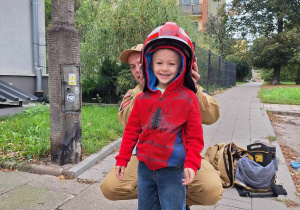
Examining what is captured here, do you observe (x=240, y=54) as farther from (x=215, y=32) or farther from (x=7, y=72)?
(x=7, y=72)

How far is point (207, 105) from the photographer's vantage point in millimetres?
2330

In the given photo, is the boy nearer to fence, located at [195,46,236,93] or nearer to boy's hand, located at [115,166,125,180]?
boy's hand, located at [115,166,125,180]

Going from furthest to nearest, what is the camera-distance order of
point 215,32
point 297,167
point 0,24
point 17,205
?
point 215,32
point 0,24
point 297,167
point 17,205

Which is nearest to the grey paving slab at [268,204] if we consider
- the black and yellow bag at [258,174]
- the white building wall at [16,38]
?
the black and yellow bag at [258,174]

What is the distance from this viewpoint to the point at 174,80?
77.0 inches

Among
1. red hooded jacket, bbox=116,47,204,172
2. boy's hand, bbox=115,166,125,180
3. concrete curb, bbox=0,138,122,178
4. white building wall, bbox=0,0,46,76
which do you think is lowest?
concrete curb, bbox=0,138,122,178

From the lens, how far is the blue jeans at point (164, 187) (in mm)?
1894

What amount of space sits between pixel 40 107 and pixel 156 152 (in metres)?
7.14

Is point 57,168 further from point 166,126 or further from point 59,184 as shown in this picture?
point 166,126

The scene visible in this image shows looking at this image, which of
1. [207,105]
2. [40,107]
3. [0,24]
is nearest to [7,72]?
[0,24]

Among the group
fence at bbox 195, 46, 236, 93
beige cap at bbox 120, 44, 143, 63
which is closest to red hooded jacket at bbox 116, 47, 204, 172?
beige cap at bbox 120, 44, 143, 63

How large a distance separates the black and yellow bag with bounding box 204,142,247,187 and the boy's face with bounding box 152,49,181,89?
203cm

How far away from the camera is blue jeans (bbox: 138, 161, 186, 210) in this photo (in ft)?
6.21

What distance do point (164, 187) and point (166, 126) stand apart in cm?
44
